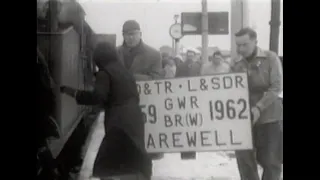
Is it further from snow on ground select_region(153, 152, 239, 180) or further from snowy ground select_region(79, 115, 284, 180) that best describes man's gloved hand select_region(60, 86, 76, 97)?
snow on ground select_region(153, 152, 239, 180)

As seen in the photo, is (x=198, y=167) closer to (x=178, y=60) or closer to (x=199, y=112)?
(x=199, y=112)

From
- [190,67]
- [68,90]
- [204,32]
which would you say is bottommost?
[68,90]

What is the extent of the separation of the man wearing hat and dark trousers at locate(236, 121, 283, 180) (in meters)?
0.53

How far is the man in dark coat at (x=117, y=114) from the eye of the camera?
5.96ft

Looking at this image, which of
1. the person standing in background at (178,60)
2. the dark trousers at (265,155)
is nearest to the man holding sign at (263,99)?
the dark trousers at (265,155)

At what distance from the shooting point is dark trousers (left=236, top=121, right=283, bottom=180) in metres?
1.82

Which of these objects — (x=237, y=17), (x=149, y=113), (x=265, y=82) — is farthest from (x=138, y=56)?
(x=265, y=82)

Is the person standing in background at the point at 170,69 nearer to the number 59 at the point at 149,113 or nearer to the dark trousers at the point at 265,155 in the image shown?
the number 59 at the point at 149,113

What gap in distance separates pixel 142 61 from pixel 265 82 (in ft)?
1.89

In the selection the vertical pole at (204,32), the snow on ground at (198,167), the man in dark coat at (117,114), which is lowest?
the snow on ground at (198,167)

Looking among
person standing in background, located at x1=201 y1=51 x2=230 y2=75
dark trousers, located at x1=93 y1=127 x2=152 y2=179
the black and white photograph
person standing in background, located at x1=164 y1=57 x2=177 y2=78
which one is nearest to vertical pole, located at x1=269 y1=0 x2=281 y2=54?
the black and white photograph

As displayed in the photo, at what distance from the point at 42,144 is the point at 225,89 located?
2.89 ft

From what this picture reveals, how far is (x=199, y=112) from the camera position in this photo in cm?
181
